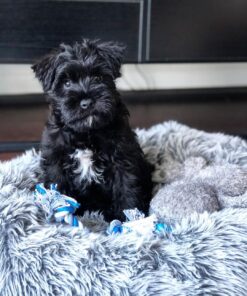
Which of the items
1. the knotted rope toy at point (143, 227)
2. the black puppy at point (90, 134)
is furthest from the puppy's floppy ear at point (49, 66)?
the knotted rope toy at point (143, 227)

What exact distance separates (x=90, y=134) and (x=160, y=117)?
1.22 metres

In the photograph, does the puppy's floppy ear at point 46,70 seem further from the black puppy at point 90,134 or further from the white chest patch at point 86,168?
the white chest patch at point 86,168

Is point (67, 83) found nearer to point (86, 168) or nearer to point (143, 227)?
point (86, 168)

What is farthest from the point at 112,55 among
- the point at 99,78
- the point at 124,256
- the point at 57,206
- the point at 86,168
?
the point at 124,256

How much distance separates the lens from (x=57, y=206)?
4.43 ft

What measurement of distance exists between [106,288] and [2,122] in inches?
61.8

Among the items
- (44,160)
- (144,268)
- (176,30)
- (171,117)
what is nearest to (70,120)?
(44,160)

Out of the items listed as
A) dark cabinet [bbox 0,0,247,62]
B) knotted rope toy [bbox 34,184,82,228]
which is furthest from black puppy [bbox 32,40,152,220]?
dark cabinet [bbox 0,0,247,62]

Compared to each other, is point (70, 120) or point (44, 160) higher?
point (70, 120)

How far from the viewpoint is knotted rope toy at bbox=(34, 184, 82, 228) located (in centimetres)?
133

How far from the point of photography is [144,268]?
1.15 meters

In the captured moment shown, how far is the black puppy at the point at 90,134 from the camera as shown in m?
1.42

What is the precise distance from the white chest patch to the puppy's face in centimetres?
9

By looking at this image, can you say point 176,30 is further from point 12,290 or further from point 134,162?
point 12,290
